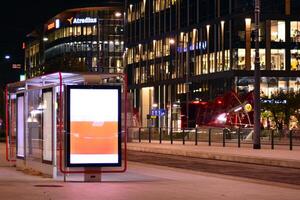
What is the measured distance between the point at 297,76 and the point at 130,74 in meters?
35.8

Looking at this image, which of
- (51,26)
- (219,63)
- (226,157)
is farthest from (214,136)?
(51,26)

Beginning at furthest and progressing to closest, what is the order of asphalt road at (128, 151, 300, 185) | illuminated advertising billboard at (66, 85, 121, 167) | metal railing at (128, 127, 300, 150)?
metal railing at (128, 127, 300, 150), asphalt road at (128, 151, 300, 185), illuminated advertising billboard at (66, 85, 121, 167)

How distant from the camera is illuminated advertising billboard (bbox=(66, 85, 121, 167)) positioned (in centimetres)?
1855

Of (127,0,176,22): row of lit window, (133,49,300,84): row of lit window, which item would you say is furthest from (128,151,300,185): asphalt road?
(127,0,176,22): row of lit window

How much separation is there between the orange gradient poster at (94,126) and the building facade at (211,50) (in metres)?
64.2

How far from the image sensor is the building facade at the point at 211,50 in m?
84.2

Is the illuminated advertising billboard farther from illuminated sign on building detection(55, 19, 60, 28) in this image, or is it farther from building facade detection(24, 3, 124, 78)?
illuminated sign on building detection(55, 19, 60, 28)

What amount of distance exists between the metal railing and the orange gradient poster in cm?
2196

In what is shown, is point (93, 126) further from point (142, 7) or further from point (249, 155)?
point (142, 7)

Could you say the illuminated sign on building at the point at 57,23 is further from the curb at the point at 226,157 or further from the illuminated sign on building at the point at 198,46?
the curb at the point at 226,157

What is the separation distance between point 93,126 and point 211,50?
70810 millimetres

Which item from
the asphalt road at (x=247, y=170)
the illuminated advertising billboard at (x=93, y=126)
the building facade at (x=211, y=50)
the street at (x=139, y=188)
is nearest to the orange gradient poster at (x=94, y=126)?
the illuminated advertising billboard at (x=93, y=126)

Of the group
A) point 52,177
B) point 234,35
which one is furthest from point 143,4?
point 52,177

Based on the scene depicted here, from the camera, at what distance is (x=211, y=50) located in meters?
88.8
